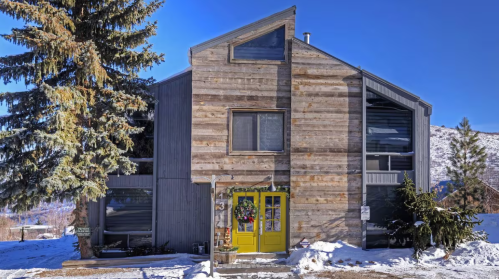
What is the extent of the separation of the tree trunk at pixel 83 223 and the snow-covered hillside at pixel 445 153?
144ft

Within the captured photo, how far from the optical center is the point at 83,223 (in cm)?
1095

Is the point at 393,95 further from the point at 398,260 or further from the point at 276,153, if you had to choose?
the point at 398,260

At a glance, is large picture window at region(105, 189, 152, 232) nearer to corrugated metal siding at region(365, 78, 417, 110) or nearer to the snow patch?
the snow patch

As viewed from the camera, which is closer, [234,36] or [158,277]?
[158,277]

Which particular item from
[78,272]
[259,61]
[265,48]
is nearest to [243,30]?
[265,48]

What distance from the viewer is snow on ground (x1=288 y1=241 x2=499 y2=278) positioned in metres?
9.62

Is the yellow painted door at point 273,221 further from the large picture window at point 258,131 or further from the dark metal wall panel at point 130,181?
the dark metal wall panel at point 130,181

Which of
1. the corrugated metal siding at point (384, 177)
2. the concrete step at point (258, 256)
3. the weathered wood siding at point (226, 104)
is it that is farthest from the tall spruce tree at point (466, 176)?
the weathered wood siding at point (226, 104)

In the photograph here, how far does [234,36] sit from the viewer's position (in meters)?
11.1

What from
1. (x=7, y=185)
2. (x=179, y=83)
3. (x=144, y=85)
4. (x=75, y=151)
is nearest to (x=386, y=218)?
(x=179, y=83)

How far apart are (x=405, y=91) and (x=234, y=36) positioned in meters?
5.69

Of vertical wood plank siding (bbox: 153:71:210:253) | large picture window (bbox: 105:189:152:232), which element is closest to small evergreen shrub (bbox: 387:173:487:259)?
vertical wood plank siding (bbox: 153:71:210:253)

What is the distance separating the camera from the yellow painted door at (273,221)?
36.8ft

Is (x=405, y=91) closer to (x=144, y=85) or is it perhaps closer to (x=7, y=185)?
(x=144, y=85)
